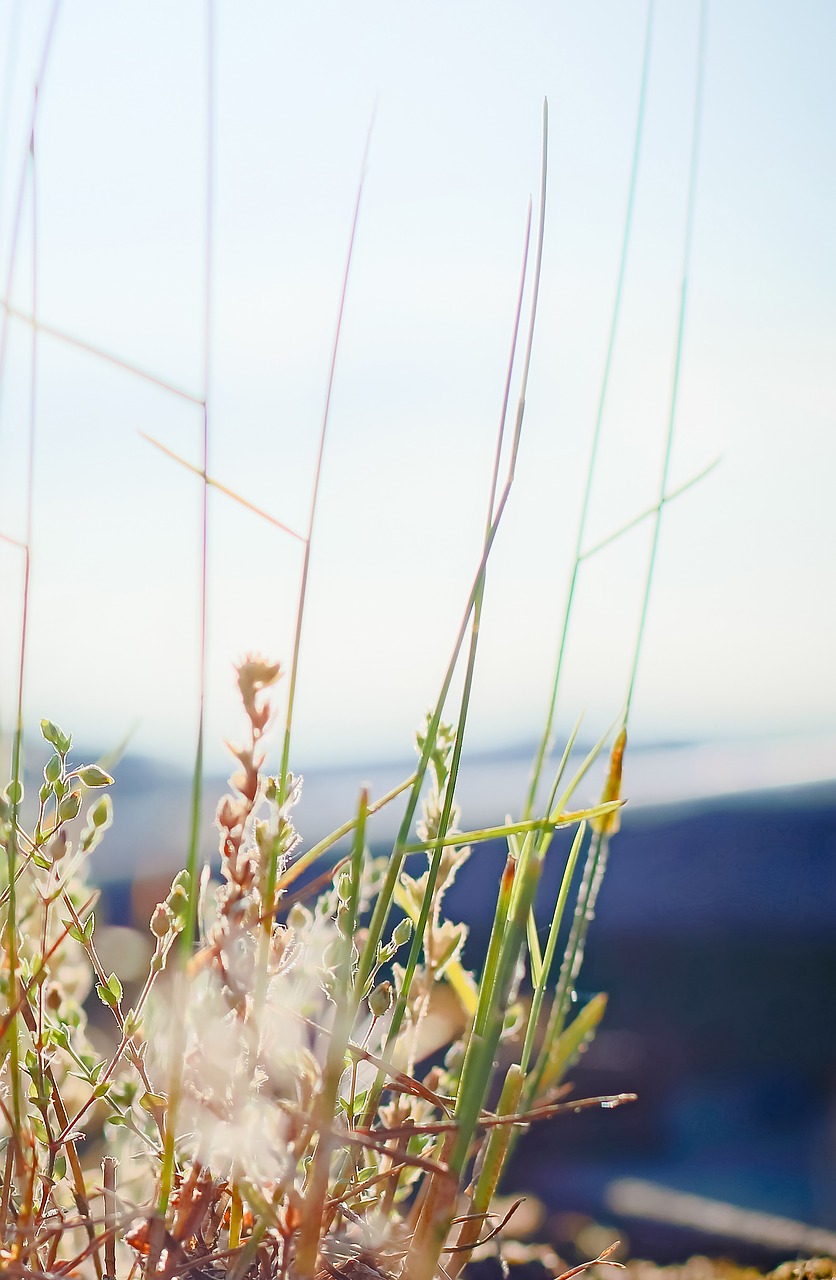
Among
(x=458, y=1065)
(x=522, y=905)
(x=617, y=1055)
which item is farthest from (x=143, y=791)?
(x=522, y=905)

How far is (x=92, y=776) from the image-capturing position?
45 cm

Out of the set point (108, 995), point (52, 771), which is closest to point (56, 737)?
point (52, 771)

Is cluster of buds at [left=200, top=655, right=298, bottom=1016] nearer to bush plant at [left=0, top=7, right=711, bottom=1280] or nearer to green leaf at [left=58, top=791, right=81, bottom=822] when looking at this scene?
bush plant at [left=0, top=7, right=711, bottom=1280]

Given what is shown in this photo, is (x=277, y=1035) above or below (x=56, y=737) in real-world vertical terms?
below

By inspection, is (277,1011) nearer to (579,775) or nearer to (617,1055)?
(579,775)

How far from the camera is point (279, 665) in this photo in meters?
0.35

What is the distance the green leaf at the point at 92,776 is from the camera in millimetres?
445

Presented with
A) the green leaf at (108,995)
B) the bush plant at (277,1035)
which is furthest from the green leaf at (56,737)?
the green leaf at (108,995)

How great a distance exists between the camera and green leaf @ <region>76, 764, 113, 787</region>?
17.5 inches

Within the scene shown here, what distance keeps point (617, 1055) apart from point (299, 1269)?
3.21ft

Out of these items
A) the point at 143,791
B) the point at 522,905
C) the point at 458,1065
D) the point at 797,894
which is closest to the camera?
the point at 522,905

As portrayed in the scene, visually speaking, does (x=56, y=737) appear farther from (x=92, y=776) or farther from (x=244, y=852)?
(x=244, y=852)

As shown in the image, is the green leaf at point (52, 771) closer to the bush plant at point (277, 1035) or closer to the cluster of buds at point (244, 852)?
the bush plant at point (277, 1035)

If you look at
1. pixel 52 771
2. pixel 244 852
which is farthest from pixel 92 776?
pixel 244 852
